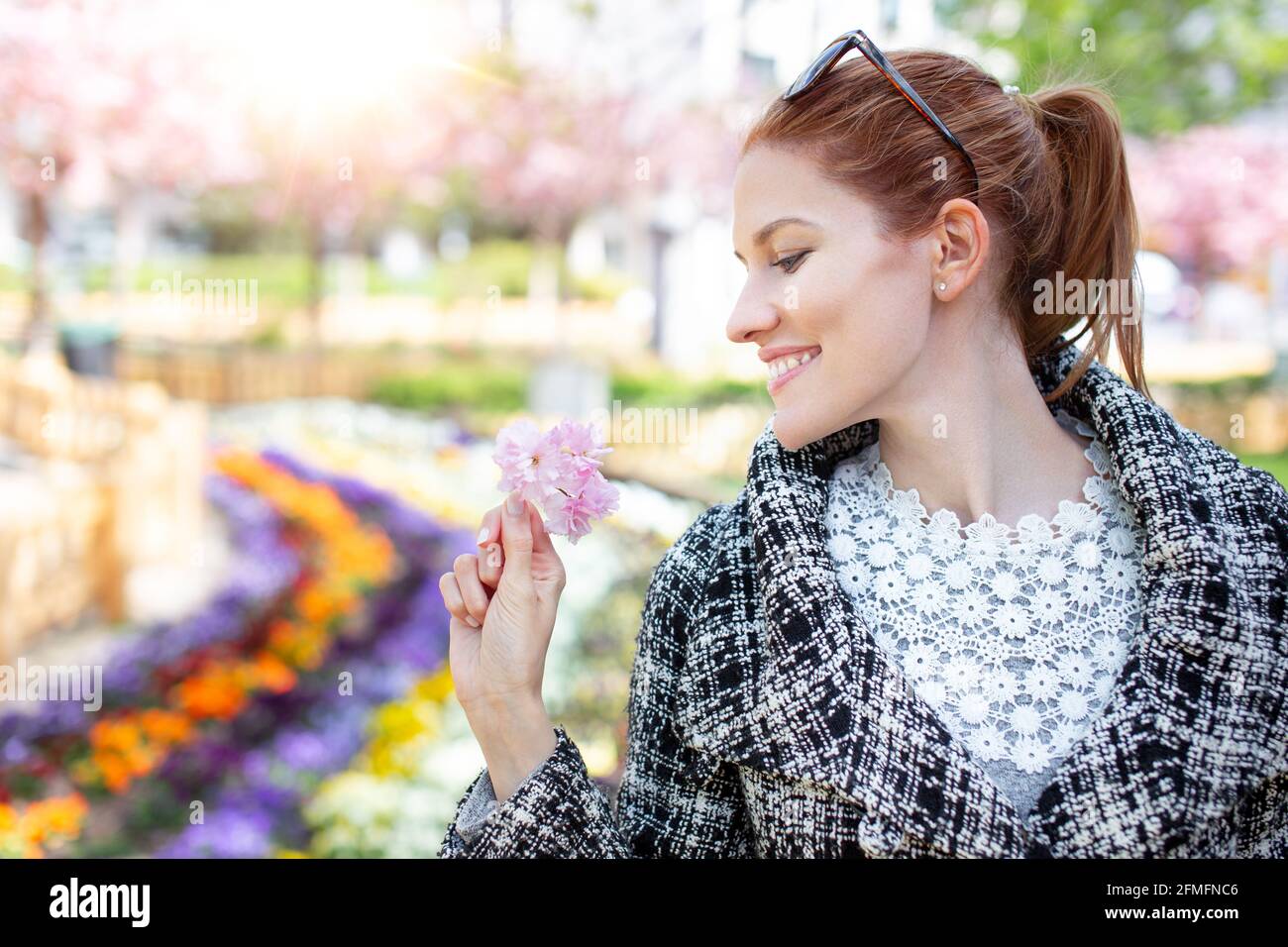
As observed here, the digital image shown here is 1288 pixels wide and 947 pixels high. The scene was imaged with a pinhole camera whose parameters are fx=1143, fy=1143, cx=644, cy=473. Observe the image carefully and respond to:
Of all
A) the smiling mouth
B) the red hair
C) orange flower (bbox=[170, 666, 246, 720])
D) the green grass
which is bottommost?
orange flower (bbox=[170, 666, 246, 720])

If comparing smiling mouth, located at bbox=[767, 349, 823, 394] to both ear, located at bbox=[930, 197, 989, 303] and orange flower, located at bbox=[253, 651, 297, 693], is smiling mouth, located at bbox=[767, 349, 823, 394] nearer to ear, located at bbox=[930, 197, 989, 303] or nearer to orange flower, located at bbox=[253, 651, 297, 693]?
ear, located at bbox=[930, 197, 989, 303]

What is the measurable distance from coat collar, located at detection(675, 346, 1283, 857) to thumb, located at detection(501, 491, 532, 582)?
0.90 ft

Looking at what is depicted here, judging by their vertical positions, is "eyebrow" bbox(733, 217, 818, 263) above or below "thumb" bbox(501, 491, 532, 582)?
above

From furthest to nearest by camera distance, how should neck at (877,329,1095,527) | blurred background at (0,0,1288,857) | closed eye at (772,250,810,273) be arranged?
blurred background at (0,0,1288,857), neck at (877,329,1095,527), closed eye at (772,250,810,273)

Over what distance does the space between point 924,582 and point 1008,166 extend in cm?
57

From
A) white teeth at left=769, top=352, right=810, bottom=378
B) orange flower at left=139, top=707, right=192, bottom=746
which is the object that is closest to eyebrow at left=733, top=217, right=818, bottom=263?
white teeth at left=769, top=352, right=810, bottom=378

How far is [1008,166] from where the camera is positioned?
1534 mm

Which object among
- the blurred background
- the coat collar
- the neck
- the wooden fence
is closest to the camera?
the coat collar

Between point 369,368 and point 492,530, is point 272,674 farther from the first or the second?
point 369,368

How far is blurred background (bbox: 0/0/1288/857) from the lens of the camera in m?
3.64

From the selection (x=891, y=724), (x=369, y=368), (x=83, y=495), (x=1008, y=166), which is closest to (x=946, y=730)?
(x=891, y=724)

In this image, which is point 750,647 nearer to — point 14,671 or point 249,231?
point 14,671

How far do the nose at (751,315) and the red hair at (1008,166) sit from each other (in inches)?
6.8

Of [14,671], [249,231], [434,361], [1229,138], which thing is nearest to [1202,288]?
[1229,138]
